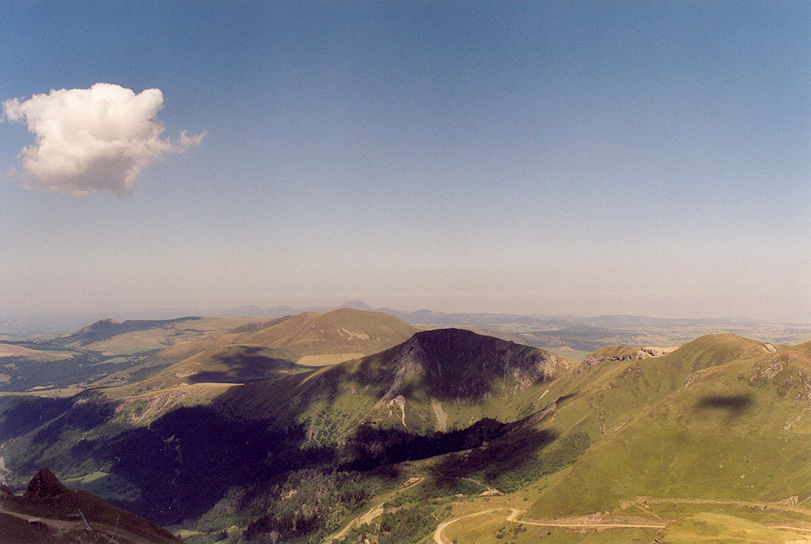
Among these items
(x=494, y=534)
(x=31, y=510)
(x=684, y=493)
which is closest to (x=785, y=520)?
(x=684, y=493)

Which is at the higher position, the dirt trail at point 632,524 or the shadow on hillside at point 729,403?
the shadow on hillside at point 729,403

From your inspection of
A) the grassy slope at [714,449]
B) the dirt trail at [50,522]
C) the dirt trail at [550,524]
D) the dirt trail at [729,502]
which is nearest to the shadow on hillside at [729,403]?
the grassy slope at [714,449]

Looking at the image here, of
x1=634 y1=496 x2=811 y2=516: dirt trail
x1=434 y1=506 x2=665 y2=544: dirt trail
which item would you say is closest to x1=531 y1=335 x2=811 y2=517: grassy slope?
x1=634 y1=496 x2=811 y2=516: dirt trail

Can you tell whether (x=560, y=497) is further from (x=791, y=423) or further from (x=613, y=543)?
(x=791, y=423)

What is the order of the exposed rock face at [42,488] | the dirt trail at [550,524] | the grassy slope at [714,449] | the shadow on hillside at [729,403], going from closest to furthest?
1. the exposed rock face at [42,488]
2. the dirt trail at [550,524]
3. the grassy slope at [714,449]
4. the shadow on hillside at [729,403]

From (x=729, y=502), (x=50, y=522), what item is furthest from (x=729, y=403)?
(x=50, y=522)

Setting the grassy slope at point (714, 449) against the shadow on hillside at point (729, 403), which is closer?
the grassy slope at point (714, 449)

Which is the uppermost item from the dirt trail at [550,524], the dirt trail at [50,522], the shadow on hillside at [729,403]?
the dirt trail at [50,522]

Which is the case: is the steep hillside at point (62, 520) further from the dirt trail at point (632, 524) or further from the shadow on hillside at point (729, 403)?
the shadow on hillside at point (729, 403)
